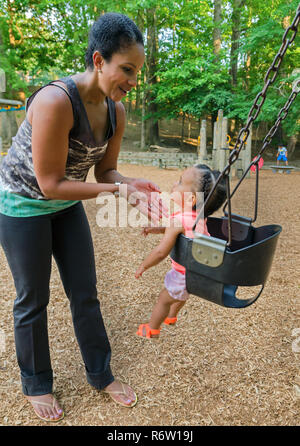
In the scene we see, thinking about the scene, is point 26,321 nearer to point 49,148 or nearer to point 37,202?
point 37,202

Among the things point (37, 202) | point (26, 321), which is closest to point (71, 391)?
point (26, 321)

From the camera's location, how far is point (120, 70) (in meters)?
1.30

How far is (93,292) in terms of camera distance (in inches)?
68.9

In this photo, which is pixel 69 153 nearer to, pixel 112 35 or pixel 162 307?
pixel 112 35

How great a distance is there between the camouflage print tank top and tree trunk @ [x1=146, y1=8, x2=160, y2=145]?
585 inches

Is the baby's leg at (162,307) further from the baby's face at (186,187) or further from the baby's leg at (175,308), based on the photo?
the baby's face at (186,187)

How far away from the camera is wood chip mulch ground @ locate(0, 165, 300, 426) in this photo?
→ 1.80 metres

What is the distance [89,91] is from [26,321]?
3.52 ft

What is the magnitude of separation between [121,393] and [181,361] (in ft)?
1.58

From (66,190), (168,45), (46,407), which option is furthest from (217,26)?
(46,407)

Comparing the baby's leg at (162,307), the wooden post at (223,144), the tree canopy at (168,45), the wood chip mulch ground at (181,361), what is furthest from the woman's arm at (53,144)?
the tree canopy at (168,45)

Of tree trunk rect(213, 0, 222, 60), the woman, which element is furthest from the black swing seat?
tree trunk rect(213, 0, 222, 60)

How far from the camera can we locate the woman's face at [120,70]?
1.28m
